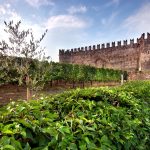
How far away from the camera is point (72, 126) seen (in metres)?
2.74

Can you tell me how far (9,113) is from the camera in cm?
242

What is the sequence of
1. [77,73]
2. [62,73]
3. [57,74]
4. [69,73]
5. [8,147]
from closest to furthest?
[8,147], [57,74], [62,73], [69,73], [77,73]

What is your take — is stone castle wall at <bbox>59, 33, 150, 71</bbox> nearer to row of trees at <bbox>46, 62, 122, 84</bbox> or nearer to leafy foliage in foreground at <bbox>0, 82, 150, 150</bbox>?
row of trees at <bbox>46, 62, 122, 84</bbox>

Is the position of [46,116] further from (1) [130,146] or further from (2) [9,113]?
(1) [130,146]

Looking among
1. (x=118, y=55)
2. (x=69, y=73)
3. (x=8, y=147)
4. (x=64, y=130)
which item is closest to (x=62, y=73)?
(x=69, y=73)

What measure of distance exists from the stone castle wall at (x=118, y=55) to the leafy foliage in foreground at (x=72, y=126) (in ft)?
148

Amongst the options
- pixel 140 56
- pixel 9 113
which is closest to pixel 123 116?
pixel 9 113

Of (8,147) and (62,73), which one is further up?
(62,73)

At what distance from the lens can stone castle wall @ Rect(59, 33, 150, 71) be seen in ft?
159

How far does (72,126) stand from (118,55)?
162 feet

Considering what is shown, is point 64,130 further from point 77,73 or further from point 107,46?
point 107,46

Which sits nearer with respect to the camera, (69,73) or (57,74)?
(57,74)

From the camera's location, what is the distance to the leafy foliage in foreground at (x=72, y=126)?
2.24 meters

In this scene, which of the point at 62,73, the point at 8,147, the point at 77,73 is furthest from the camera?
the point at 77,73
